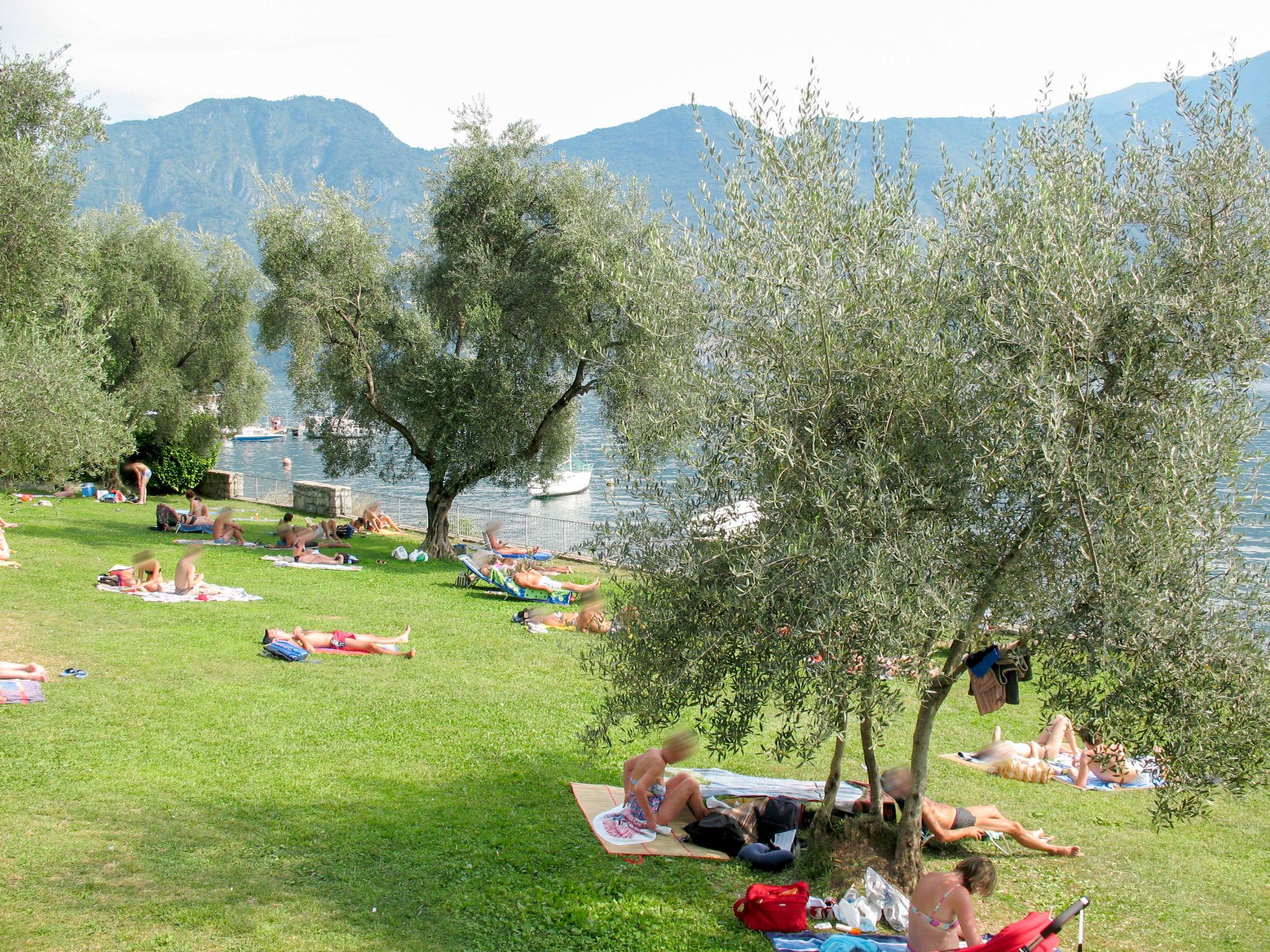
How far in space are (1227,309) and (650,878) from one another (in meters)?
5.83

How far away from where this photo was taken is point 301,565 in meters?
20.3

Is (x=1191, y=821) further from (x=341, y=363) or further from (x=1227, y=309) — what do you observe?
(x=341, y=363)

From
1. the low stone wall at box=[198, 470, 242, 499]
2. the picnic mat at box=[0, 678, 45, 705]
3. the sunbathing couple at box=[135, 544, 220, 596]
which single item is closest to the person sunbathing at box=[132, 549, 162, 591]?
the sunbathing couple at box=[135, 544, 220, 596]

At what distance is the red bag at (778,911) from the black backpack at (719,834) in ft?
4.13

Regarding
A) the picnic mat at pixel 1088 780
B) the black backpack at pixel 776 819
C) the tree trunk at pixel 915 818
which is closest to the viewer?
the tree trunk at pixel 915 818

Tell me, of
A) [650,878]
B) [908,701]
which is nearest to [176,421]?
[908,701]

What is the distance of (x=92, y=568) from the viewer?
17922mm

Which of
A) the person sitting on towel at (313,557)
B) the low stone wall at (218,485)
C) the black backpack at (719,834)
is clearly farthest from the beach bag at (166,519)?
the black backpack at (719,834)

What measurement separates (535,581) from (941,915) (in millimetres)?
13875

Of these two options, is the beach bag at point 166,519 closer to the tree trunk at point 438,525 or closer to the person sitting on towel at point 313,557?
the person sitting on towel at point 313,557

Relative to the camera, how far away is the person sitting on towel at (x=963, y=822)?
8461 millimetres

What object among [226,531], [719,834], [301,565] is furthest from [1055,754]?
[226,531]

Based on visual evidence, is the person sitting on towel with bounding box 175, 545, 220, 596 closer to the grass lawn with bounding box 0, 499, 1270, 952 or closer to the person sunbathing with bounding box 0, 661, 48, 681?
the grass lawn with bounding box 0, 499, 1270, 952

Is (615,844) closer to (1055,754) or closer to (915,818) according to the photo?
(915,818)
